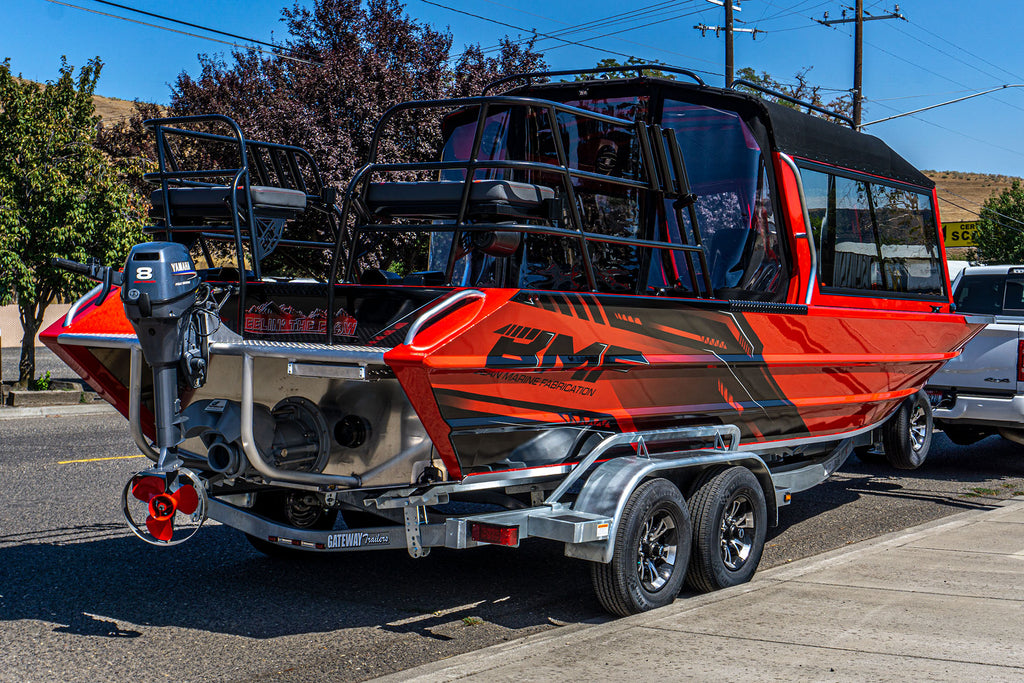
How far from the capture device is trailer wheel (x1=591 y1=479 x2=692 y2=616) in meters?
5.19

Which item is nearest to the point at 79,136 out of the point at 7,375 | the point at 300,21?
the point at 300,21

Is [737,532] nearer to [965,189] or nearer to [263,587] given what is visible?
[263,587]

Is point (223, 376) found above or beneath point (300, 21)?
beneath

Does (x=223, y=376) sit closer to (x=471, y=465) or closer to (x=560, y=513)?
(x=471, y=465)

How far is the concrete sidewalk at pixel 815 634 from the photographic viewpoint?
436 cm

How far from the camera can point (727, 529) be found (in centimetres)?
605

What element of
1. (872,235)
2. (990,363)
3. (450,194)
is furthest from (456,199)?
(990,363)

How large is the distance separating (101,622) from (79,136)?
1436 centimetres

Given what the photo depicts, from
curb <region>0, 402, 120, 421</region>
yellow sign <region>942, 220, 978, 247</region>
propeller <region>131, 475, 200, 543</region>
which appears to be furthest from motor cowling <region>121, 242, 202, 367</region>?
yellow sign <region>942, 220, 978, 247</region>

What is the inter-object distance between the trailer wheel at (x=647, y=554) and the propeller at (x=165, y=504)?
1979 mm

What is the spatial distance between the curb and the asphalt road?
6.38 m

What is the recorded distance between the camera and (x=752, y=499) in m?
6.16

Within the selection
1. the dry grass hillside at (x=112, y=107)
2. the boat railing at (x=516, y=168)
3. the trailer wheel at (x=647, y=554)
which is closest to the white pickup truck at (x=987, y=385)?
the boat railing at (x=516, y=168)

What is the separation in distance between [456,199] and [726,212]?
2247mm
